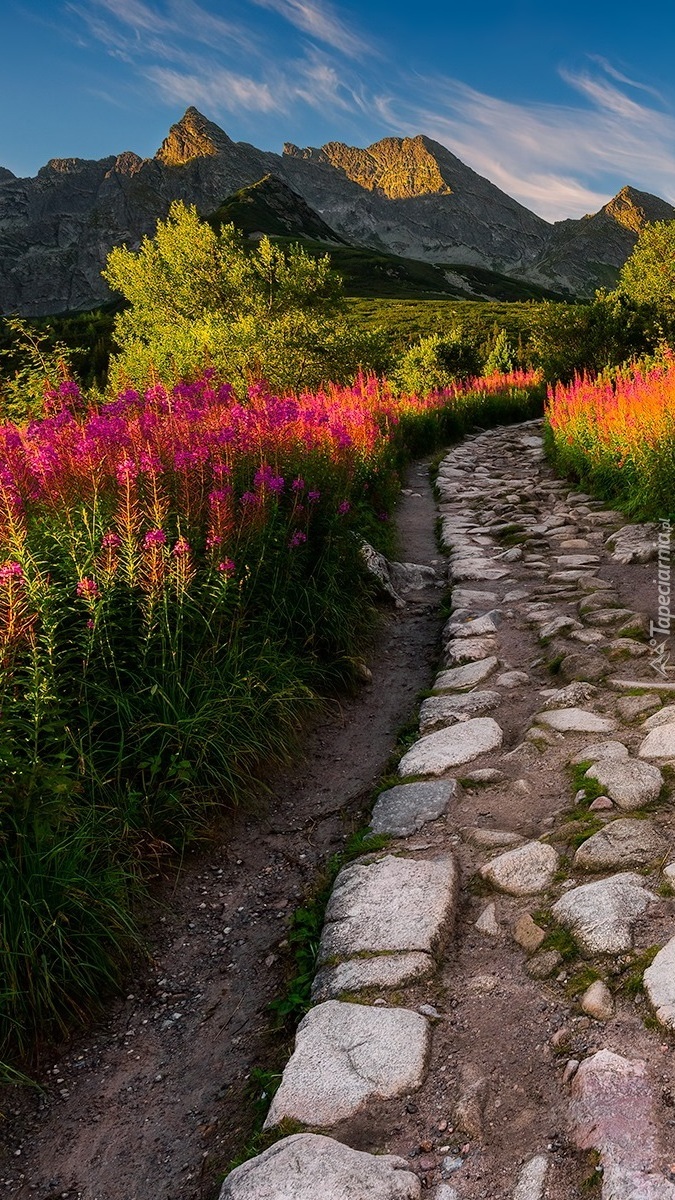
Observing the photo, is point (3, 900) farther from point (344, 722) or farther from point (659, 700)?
point (659, 700)

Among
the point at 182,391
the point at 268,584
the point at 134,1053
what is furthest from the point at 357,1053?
the point at 182,391

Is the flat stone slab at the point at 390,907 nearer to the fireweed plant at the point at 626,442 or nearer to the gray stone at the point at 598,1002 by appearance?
the gray stone at the point at 598,1002

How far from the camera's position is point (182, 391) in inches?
247

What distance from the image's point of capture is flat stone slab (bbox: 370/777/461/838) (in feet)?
11.4

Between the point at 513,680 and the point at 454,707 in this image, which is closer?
the point at 454,707

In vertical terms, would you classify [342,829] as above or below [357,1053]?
below

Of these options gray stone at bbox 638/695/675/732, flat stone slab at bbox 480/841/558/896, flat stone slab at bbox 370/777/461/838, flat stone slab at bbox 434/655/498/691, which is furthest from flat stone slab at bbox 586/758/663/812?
flat stone slab at bbox 434/655/498/691

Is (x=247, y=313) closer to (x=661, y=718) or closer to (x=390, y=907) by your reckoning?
(x=661, y=718)

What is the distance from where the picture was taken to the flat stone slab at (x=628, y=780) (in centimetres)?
312

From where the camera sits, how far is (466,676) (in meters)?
5.12

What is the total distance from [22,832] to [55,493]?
2303mm

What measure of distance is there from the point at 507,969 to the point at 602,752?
4.84ft

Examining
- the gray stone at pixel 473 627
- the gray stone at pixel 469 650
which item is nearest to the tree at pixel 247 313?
the gray stone at pixel 473 627

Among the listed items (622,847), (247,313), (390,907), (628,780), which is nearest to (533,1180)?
(390,907)
